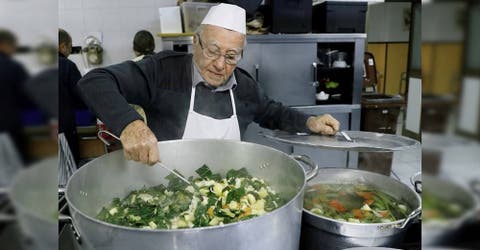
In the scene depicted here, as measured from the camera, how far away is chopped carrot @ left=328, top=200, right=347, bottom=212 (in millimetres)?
920

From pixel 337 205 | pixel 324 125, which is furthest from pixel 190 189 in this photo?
pixel 324 125

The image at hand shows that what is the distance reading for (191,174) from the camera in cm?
101

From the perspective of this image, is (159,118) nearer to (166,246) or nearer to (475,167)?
(166,246)

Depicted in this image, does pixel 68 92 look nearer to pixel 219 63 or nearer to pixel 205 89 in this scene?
pixel 205 89

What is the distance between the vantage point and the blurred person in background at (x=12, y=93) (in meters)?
0.22

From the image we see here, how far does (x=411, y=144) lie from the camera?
94cm

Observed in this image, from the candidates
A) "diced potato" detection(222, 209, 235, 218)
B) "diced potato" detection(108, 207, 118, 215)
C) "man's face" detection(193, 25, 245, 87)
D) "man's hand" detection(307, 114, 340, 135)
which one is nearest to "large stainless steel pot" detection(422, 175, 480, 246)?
"diced potato" detection(222, 209, 235, 218)

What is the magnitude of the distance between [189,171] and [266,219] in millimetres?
516

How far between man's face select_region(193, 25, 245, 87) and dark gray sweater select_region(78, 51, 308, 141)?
11 centimetres

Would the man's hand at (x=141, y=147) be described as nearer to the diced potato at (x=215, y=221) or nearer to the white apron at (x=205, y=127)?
the diced potato at (x=215, y=221)

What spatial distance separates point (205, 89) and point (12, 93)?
3.98 feet

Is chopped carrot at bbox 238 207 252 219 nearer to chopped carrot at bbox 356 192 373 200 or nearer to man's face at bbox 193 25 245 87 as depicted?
chopped carrot at bbox 356 192 373 200

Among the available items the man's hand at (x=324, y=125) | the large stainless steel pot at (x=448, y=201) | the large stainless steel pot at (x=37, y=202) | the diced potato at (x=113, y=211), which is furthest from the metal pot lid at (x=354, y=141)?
the large stainless steel pot at (x=37, y=202)

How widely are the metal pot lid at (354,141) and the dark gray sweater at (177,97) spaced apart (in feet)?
0.57
